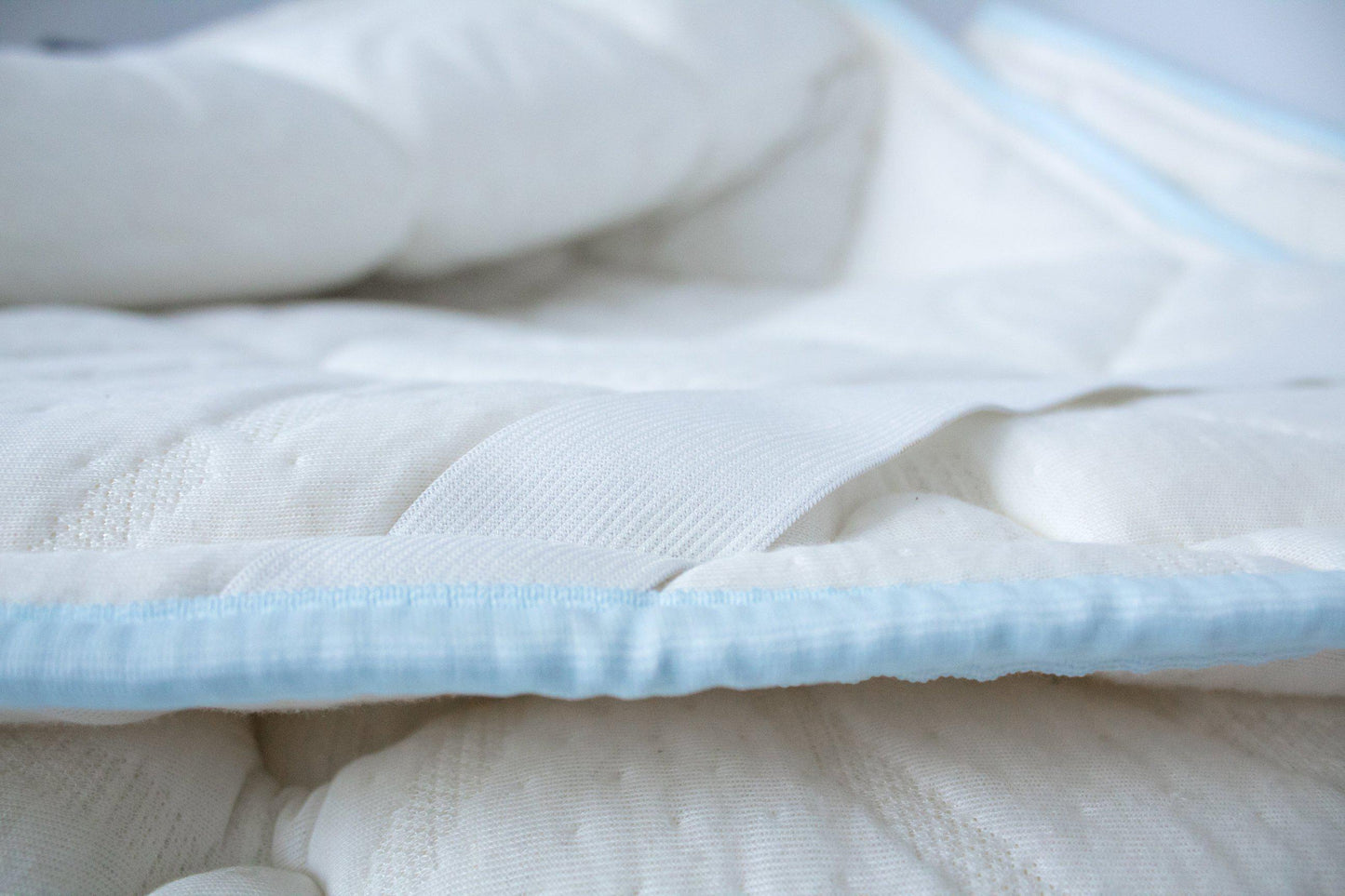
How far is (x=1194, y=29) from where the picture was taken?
1.00 meters

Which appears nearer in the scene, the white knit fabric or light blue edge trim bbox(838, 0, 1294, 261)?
the white knit fabric

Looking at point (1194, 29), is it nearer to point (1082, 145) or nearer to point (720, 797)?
point (1082, 145)

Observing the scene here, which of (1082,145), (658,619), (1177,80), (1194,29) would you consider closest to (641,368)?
(658,619)

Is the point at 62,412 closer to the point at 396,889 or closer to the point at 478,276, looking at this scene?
the point at 396,889

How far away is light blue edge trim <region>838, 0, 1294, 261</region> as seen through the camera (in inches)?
29.2

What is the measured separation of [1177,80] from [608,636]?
93cm

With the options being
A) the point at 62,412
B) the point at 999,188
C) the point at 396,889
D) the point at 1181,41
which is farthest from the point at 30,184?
the point at 1181,41

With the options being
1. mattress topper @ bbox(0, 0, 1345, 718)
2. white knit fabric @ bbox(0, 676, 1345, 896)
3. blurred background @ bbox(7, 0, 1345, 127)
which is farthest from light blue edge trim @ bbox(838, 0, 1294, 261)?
white knit fabric @ bbox(0, 676, 1345, 896)

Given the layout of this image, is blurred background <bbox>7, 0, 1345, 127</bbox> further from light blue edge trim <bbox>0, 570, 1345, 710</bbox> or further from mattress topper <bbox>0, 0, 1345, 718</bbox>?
light blue edge trim <bbox>0, 570, 1345, 710</bbox>

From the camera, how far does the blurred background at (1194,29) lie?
0.95m

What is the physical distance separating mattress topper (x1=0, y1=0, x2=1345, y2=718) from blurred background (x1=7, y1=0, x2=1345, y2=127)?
→ 0.54ft

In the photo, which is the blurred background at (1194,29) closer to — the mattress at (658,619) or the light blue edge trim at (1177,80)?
the light blue edge trim at (1177,80)

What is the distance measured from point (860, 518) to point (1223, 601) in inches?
4.2

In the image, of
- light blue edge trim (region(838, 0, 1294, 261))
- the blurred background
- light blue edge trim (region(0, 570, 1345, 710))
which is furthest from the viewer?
the blurred background
